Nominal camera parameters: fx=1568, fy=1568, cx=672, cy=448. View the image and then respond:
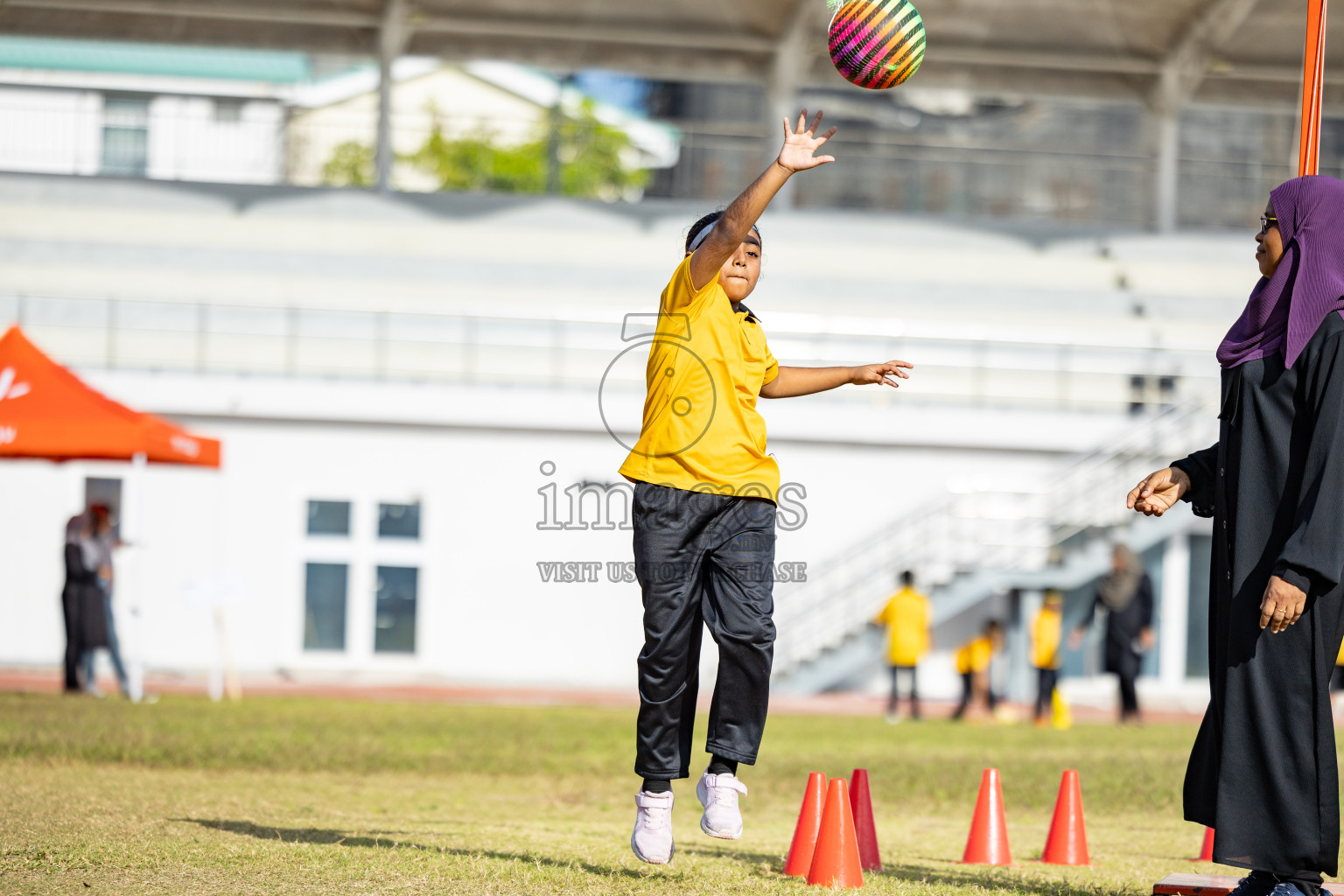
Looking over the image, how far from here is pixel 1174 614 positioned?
20.6 metres

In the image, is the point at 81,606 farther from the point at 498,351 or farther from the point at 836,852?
the point at 836,852

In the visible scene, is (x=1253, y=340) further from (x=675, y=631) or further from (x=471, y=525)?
(x=471, y=525)

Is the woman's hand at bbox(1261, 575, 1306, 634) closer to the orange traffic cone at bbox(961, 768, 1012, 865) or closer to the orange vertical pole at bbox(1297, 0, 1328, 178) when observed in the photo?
the orange vertical pole at bbox(1297, 0, 1328, 178)

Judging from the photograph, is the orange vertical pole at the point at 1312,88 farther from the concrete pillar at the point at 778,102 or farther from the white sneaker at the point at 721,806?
the concrete pillar at the point at 778,102

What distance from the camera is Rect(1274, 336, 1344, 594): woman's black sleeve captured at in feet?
14.6

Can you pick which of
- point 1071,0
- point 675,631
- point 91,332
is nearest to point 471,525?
point 91,332

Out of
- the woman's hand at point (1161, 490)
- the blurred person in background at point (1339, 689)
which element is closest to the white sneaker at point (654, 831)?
the woman's hand at point (1161, 490)

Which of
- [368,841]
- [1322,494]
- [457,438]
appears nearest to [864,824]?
[368,841]

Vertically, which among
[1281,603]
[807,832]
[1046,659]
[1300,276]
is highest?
[1300,276]

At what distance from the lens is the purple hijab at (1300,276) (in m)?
4.65

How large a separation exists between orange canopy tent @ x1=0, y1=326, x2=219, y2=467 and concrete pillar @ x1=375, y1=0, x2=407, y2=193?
12.7m

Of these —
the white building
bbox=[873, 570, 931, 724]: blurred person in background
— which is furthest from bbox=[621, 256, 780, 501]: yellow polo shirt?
the white building

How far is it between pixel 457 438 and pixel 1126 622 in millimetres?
8769

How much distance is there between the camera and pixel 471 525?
67.4 ft
